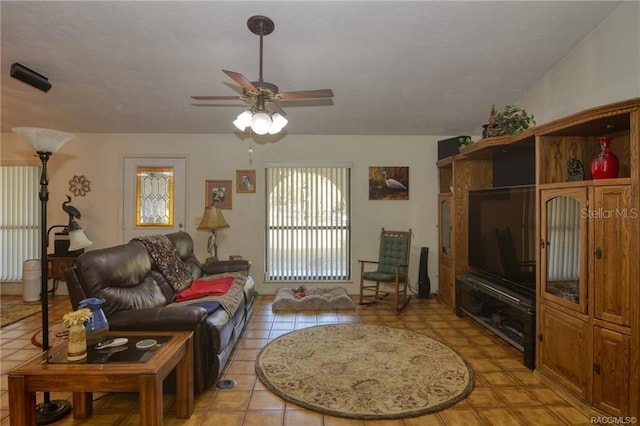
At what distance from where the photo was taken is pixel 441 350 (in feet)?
10.2

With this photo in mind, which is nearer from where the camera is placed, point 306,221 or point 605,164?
point 605,164

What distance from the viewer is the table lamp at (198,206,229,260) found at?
182 inches

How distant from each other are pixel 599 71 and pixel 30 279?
23.7 ft

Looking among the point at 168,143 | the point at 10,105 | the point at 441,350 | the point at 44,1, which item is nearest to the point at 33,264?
the point at 10,105

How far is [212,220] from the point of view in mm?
4641

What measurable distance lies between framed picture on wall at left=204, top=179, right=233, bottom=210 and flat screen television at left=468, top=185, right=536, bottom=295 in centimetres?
353

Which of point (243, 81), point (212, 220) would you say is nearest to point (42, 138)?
point (243, 81)

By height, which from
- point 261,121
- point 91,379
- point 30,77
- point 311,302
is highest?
point 30,77

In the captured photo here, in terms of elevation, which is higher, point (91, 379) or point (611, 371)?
point (91, 379)

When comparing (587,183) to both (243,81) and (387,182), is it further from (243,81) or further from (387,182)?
(387,182)

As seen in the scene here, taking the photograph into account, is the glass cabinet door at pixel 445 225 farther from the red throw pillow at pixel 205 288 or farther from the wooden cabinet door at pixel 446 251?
the red throw pillow at pixel 205 288

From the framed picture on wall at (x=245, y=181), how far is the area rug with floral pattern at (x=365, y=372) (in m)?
2.45

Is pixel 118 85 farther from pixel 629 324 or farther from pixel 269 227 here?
pixel 629 324

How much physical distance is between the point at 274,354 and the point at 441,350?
62.6 inches
